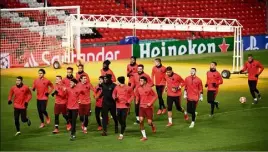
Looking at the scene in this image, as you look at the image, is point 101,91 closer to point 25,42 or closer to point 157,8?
point 25,42

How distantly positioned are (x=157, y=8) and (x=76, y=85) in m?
31.5

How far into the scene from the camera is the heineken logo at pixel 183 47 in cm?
5034

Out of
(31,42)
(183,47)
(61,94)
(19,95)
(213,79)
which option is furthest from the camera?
(183,47)

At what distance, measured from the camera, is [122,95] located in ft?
86.8

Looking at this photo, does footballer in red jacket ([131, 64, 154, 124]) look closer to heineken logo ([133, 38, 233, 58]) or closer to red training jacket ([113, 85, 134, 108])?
red training jacket ([113, 85, 134, 108])

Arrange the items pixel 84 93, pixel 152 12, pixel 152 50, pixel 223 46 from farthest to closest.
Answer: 1. pixel 152 12
2. pixel 223 46
3. pixel 152 50
4. pixel 84 93

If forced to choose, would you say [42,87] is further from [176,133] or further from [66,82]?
[176,133]

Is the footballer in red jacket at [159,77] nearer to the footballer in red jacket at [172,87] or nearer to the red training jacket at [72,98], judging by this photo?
the footballer in red jacket at [172,87]

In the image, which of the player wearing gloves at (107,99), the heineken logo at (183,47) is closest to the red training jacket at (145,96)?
the player wearing gloves at (107,99)

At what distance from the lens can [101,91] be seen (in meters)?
26.9

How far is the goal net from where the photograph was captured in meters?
45.0

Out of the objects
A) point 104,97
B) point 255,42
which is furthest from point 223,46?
point 104,97

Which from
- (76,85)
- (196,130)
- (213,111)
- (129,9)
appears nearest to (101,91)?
(76,85)

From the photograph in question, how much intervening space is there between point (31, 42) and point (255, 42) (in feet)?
52.5
